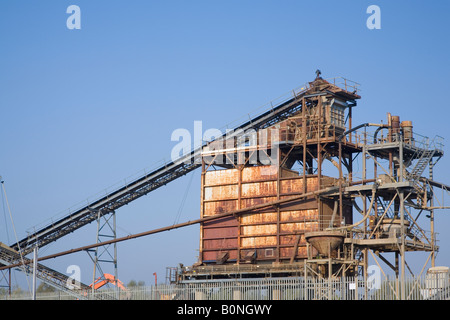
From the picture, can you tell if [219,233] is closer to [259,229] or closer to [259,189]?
[259,229]

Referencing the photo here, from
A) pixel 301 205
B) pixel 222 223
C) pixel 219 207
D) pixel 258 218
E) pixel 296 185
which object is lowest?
pixel 222 223

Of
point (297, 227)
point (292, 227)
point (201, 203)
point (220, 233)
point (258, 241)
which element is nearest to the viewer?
point (297, 227)

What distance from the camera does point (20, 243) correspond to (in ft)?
216

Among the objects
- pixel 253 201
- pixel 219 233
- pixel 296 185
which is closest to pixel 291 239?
pixel 296 185

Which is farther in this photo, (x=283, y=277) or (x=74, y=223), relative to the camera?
(x=74, y=223)

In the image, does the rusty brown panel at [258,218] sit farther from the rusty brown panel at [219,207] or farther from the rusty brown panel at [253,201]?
the rusty brown panel at [219,207]

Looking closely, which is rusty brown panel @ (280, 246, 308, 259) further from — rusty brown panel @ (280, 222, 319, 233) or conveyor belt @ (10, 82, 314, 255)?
conveyor belt @ (10, 82, 314, 255)

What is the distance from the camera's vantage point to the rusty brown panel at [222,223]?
5788 cm

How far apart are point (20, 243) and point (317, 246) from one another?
1129 inches

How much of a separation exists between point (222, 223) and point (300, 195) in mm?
7383

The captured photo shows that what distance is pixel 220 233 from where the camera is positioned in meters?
58.4
